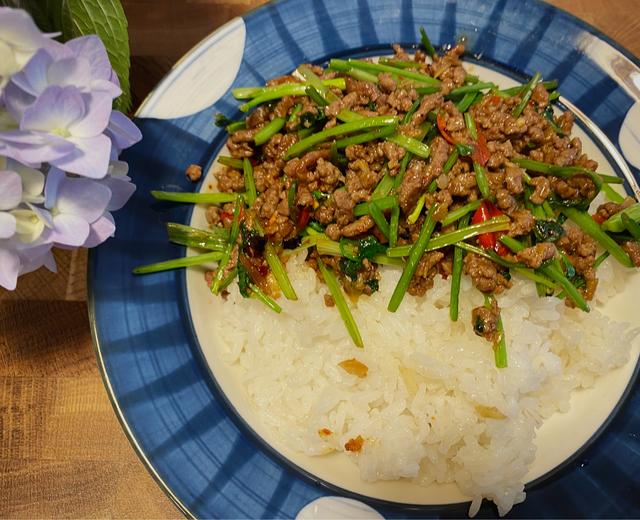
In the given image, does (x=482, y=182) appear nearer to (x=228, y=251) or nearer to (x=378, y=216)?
(x=378, y=216)

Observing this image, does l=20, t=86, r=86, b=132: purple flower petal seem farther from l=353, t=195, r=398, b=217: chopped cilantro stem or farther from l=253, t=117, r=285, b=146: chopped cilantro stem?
l=353, t=195, r=398, b=217: chopped cilantro stem

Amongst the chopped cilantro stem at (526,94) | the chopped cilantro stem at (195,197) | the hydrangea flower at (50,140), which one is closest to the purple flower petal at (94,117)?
the hydrangea flower at (50,140)

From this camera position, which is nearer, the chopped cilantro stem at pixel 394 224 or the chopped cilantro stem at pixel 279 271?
the chopped cilantro stem at pixel 394 224

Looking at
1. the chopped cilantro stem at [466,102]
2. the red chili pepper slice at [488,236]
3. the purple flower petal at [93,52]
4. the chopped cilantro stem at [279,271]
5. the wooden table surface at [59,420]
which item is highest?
the chopped cilantro stem at [466,102]

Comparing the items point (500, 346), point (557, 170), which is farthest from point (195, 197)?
point (557, 170)

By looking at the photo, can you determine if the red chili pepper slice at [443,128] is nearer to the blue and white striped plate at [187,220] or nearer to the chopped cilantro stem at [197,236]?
the blue and white striped plate at [187,220]

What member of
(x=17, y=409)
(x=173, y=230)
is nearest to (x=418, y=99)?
(x=173, y=230)

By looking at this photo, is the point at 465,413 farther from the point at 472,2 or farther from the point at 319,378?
the point at 472,2
